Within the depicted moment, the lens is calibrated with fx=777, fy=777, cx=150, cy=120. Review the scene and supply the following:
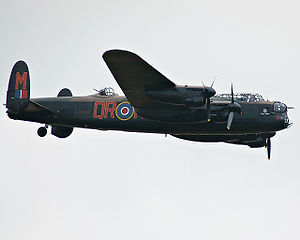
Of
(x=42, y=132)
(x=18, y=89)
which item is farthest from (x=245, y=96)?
(x=18, y=89)

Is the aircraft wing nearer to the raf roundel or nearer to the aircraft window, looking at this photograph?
the raf roundel

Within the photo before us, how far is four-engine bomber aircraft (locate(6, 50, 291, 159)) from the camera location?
35.6 m

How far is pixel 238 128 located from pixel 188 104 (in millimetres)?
3413

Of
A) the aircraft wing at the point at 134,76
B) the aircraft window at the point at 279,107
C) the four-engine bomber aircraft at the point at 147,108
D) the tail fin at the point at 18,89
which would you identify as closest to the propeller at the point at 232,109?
the four-engine bomber aircraft at the point at 147,108

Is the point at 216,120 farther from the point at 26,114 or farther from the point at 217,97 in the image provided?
the point at 26,114

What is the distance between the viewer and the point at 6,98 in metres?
39.6

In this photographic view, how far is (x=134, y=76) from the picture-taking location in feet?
116

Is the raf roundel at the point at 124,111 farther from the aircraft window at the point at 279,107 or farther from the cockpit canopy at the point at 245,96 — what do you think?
the aircraft window at the point at 279,107

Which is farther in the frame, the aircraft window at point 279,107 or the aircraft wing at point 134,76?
the aircraft window at point 279,107

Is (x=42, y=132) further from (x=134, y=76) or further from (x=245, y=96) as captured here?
(x=245, y=96)

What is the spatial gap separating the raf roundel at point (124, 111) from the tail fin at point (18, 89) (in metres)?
4.75

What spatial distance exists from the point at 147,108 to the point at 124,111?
1.72m

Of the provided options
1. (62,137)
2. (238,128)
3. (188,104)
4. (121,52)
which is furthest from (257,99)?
(62,137)

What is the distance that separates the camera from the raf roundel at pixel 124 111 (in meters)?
38.4
